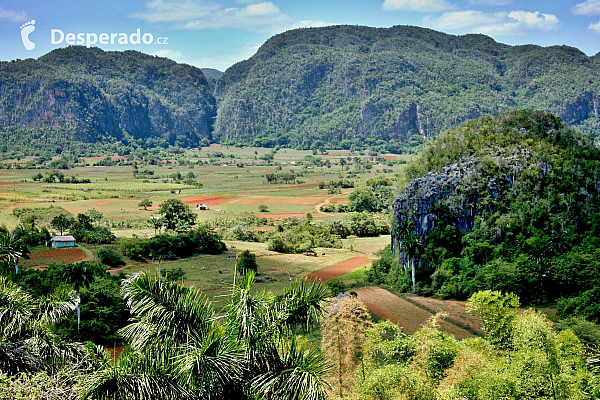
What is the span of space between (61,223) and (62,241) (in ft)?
27.0

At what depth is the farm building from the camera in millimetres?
53656

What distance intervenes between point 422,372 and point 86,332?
19.0 meters

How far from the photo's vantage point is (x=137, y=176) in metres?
128

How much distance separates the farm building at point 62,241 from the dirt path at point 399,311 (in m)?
28.7

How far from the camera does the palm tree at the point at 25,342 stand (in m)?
12.0

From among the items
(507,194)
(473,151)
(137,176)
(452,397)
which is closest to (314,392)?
(452,397)

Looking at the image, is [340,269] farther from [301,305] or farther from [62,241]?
[301,305]

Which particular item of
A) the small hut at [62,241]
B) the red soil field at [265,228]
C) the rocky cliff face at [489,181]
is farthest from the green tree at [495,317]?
the red soil field at [265,228]

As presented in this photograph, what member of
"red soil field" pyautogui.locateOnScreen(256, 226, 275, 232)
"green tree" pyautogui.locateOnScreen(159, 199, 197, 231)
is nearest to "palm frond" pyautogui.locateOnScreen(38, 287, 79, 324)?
"green tree" pyautogui.locateOnScreen(159, 199, 197, 231)

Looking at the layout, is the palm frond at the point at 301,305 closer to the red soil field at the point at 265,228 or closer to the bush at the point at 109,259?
the bush at the point at 109,259

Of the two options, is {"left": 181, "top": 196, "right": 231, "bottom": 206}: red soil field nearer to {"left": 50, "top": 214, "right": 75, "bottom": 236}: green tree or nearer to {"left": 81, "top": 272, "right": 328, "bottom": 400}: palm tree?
{"left": 50, "top": 214, "right": 75, "bottom": 236}: green tree

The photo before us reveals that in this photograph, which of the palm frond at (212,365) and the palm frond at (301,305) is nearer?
the palm frond at (212,365)

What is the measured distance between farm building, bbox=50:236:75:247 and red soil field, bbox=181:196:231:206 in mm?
35318

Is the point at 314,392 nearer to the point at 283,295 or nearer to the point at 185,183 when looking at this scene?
the point at 283,295
